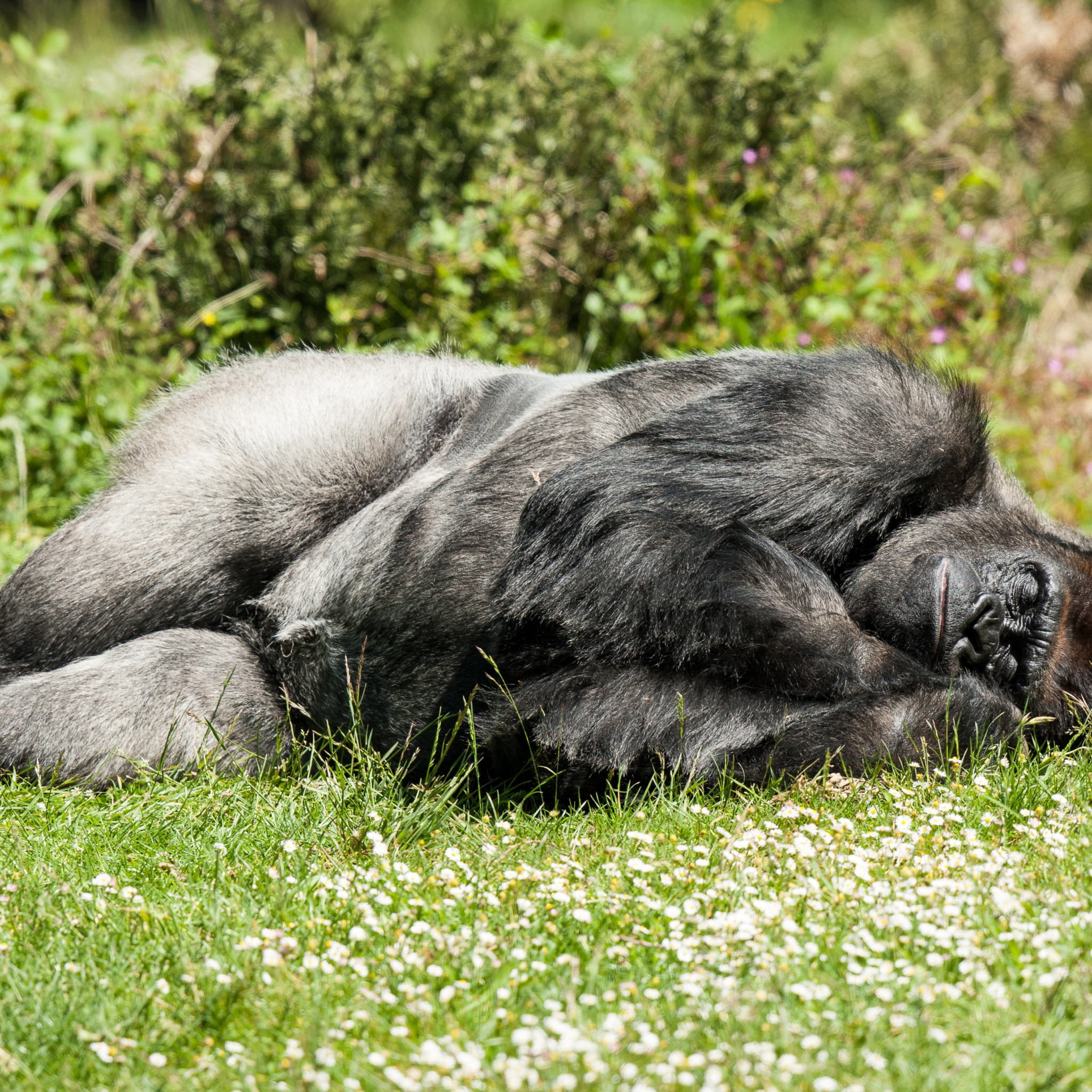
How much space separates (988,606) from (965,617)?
0.06m

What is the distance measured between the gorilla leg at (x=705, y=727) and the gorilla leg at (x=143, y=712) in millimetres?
781

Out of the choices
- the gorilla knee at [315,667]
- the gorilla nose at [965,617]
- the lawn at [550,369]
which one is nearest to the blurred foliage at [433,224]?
the lawn at [550,369]

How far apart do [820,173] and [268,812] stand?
4659 millimetres

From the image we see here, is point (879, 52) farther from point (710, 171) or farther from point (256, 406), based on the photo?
point (256, 406)

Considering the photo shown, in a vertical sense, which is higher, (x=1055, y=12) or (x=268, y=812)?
(x=1055, y=12)

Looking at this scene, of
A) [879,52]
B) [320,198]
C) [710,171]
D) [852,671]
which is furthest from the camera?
[879,52]

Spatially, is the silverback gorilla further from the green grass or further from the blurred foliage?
the blurred foliage

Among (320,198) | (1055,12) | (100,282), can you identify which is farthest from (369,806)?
(1055,12)

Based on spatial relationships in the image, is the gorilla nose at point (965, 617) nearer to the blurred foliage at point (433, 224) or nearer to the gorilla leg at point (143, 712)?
the gorilla leg at point (143, 712)

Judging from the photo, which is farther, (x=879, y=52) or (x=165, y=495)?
(x=879, y=52)

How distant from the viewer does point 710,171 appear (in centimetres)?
579

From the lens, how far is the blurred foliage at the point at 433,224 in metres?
5.26

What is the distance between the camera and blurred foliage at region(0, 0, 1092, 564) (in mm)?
5262

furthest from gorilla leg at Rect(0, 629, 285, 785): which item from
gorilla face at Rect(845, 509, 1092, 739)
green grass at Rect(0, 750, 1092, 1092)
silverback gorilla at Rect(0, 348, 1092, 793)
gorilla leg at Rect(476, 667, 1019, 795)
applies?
gorilla face at Rect(845, 509, 1092, 739)
